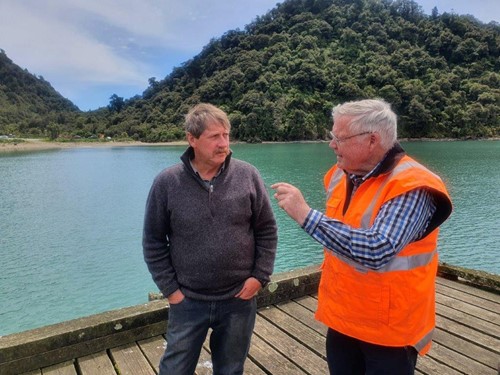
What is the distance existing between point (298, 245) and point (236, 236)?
1167 centimetres

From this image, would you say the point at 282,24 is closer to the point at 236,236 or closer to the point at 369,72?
the point at 369,72

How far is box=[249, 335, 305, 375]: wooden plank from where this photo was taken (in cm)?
261

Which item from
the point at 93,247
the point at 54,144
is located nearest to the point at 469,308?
the point at 93,247

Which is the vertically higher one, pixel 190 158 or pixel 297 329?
pixel 190 158

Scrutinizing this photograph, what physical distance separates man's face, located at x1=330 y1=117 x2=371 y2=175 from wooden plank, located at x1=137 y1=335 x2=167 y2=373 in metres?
1.98

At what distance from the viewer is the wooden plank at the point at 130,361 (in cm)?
256

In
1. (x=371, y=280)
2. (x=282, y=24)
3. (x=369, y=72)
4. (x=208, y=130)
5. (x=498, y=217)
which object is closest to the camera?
(x=371, y=280)

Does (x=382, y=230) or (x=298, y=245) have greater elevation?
(x=382, y=230)

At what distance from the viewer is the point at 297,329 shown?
3.13 m

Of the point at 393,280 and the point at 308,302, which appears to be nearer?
the point at 393,280

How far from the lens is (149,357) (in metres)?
2.72

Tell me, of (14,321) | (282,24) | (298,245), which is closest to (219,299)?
(14,321)

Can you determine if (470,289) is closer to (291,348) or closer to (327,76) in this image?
(291,348)

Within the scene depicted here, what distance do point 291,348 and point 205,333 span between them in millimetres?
1022
